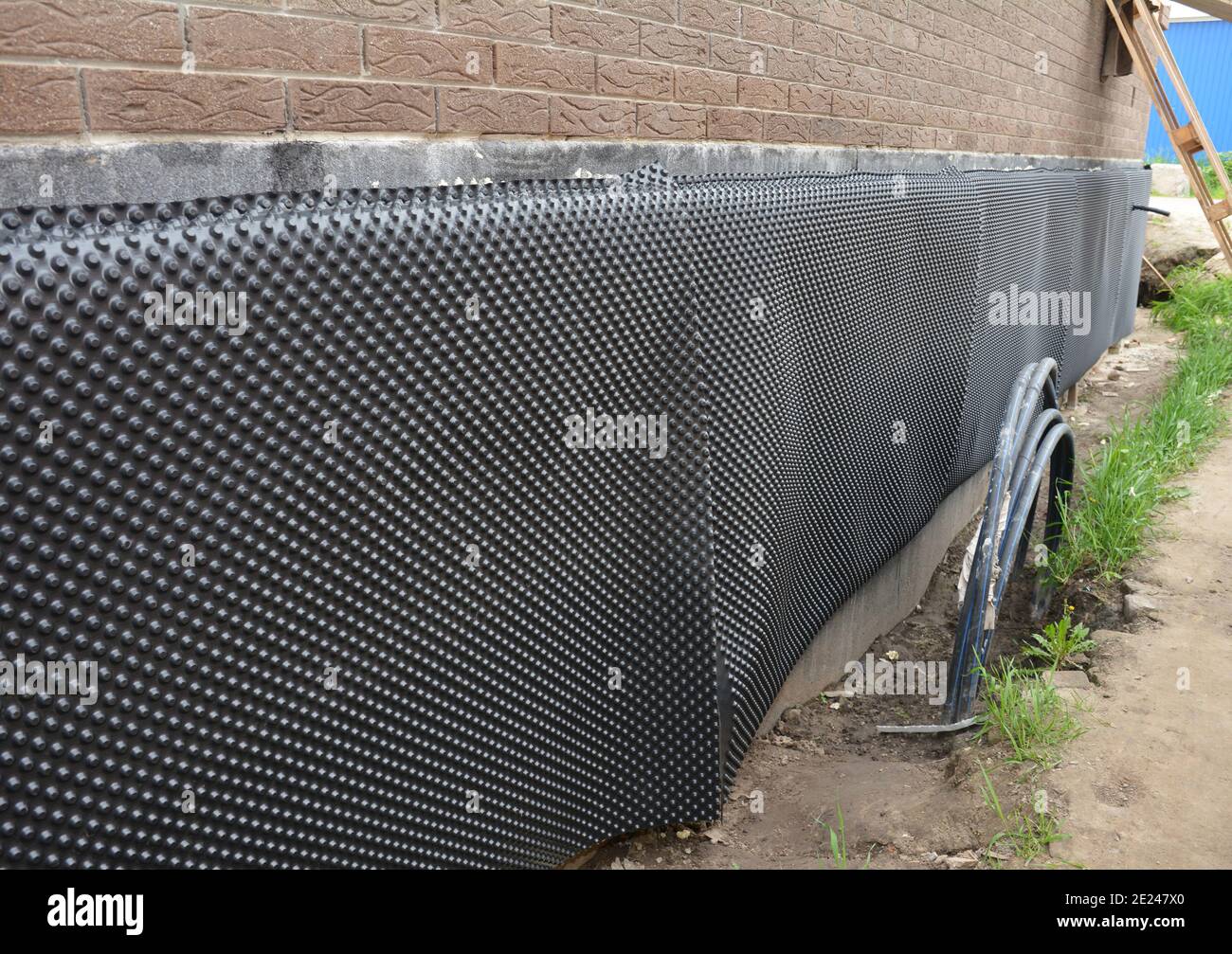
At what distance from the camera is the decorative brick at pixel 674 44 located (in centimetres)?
263

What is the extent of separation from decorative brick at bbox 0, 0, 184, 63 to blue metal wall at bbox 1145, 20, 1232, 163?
23.9 metres

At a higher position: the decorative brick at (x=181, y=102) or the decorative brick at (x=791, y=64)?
the decorative brick at (x=791, y=64)

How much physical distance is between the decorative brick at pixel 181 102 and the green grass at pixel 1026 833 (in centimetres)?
229

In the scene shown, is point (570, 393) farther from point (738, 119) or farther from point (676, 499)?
point (738, 119)

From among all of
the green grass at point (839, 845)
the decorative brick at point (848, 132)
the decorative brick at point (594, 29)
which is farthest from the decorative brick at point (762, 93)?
the green grass at point (839, 845)

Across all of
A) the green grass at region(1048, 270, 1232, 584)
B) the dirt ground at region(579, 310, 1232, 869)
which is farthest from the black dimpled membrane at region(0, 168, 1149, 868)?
the green grass at region(1048, 270, 1232, 584)

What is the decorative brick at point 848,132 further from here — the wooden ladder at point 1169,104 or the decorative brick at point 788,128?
the wooden ladder at point 1169,104

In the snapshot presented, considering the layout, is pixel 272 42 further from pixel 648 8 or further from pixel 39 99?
pixel 648 8

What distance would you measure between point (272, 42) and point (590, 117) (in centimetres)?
95

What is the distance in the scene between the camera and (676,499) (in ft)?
7.40

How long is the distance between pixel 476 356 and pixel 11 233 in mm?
781

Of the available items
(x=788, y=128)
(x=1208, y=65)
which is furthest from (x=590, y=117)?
(x=1208, y=65)

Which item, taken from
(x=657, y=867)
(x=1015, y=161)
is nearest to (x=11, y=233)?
(x=657, y=867)

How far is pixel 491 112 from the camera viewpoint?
2160 mm
